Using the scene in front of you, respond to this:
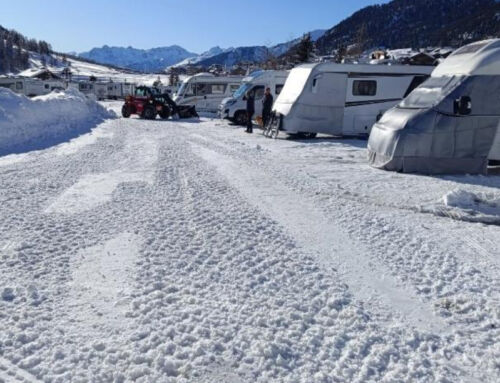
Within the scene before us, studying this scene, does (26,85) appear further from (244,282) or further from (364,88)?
(244,282)

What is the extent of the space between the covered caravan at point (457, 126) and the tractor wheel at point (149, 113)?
16.6m

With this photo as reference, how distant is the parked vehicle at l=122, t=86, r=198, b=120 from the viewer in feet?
77.5

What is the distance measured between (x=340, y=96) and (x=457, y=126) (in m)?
6.93

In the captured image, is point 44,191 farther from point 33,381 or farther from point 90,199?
point 33,381

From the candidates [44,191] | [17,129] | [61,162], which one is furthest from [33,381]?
[17,129]

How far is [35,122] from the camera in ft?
46.9

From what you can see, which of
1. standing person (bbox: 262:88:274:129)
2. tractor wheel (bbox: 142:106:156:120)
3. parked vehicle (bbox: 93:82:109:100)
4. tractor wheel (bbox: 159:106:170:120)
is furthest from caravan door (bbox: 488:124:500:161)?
parked vehicle (bbox: 93:82:109:100)

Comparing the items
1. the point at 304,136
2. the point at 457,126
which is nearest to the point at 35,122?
the point at 304,136

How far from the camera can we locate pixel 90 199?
662cm

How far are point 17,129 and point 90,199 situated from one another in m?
7.50

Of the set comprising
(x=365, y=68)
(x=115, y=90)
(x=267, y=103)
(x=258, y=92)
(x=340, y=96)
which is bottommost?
(x=267, y=103)

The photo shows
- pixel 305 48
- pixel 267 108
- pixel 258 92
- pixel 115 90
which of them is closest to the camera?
pixel 267 108

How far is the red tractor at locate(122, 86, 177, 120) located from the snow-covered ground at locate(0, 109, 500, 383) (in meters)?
16.1

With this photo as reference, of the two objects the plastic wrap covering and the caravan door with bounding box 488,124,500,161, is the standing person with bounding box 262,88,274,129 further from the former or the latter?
the caravan door with bounding box 488,124,500,161
